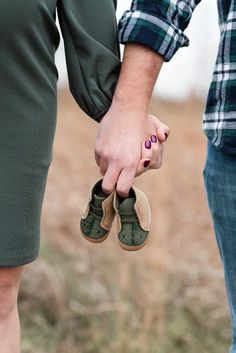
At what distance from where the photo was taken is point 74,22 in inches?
77.7

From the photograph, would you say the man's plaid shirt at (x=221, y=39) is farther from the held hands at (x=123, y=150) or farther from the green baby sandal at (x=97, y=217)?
the green baby sandal at (x=97, y=217)

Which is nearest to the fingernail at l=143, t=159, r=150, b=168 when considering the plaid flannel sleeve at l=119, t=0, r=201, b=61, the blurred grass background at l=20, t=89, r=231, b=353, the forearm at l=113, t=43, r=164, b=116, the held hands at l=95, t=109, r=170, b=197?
the held hands at l=95, t=109, r=170, b=197

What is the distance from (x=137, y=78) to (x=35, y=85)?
23 centimetres

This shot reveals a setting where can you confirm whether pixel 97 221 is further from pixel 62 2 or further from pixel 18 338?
pixel 62 2

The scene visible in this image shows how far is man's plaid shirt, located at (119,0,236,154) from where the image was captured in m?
1.85

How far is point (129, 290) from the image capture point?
4000 mm

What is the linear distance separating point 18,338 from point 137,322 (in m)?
1.76

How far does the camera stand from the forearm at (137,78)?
1.86 metres

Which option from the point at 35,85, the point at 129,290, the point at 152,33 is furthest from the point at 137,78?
the point at 129,290

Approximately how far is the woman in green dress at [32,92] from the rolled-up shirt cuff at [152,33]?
0.09 meters

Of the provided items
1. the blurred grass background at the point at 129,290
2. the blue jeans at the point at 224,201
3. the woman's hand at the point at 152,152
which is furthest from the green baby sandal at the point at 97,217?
the blurred grass background at the point at 129,290

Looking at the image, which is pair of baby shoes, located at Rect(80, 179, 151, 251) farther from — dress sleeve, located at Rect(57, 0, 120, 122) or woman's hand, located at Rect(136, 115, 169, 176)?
dress sleeve, located at Rect(57, 0, 120, 122)

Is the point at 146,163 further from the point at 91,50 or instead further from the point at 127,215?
the point at 91,50

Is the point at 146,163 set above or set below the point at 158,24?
below
